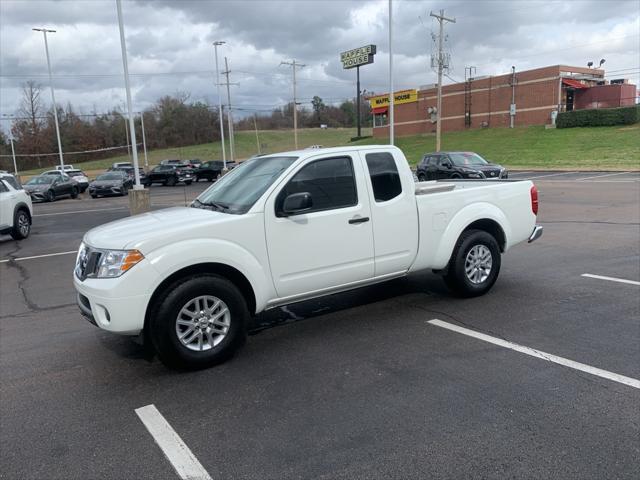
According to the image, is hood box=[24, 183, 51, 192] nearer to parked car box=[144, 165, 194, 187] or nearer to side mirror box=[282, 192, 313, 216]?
parked car box=[144, 165, 194, 187]

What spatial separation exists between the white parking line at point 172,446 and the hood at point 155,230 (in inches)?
49.6

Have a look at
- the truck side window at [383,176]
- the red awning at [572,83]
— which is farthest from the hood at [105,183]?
the red awning at [572,83]

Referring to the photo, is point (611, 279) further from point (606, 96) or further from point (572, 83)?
point (606, 96)

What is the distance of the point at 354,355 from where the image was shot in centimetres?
464

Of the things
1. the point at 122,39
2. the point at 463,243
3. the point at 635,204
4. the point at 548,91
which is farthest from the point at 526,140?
the point at 463,243

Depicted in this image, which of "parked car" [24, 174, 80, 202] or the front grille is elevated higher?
the front grille

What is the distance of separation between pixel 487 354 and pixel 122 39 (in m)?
15.8

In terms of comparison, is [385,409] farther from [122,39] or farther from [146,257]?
[122,39]

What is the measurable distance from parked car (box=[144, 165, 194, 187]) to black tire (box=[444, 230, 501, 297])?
36.3m

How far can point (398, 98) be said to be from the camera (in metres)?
72.1

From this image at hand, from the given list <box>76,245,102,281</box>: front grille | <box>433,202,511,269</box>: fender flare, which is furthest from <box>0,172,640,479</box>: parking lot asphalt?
<box>76,245,102,281</box>: front grille

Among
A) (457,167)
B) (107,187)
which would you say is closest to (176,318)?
(457,167)

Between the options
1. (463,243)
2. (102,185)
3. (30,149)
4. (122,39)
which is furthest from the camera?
(30,149)

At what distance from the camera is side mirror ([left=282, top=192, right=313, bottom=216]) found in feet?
14.9
